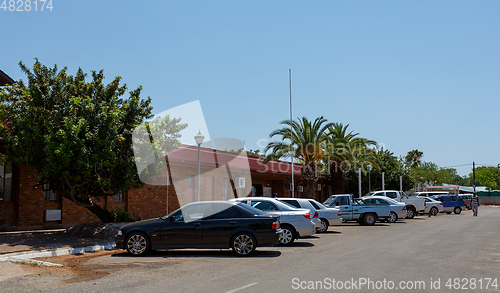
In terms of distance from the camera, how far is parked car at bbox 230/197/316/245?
14.4 metres

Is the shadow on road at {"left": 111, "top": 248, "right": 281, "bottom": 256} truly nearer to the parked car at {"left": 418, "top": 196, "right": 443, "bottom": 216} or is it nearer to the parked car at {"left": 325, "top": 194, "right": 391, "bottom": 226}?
the parked car at {"left": 325, "top": 194, "right": 391, "bottom": 226}

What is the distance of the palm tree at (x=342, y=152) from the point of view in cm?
3544

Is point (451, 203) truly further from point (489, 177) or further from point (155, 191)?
point (489, 177)

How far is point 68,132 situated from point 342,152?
25625mm

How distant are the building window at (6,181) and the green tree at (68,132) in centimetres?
269

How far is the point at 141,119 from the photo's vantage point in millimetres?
17422

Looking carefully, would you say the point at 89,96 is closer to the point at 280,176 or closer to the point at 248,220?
the point at 248,220

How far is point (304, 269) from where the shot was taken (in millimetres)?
9594

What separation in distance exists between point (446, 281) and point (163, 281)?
216 inches

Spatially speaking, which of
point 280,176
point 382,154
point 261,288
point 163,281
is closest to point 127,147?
point 163,281

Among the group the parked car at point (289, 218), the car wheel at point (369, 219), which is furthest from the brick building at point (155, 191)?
the car wheel at point (369, 219)

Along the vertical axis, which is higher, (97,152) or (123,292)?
(97,152)

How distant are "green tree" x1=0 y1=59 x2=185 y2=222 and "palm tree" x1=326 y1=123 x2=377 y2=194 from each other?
70.9ft

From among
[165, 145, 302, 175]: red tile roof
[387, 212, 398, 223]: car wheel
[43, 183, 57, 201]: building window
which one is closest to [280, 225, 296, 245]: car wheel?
[165, 145, 302, 175]: red tile roof
